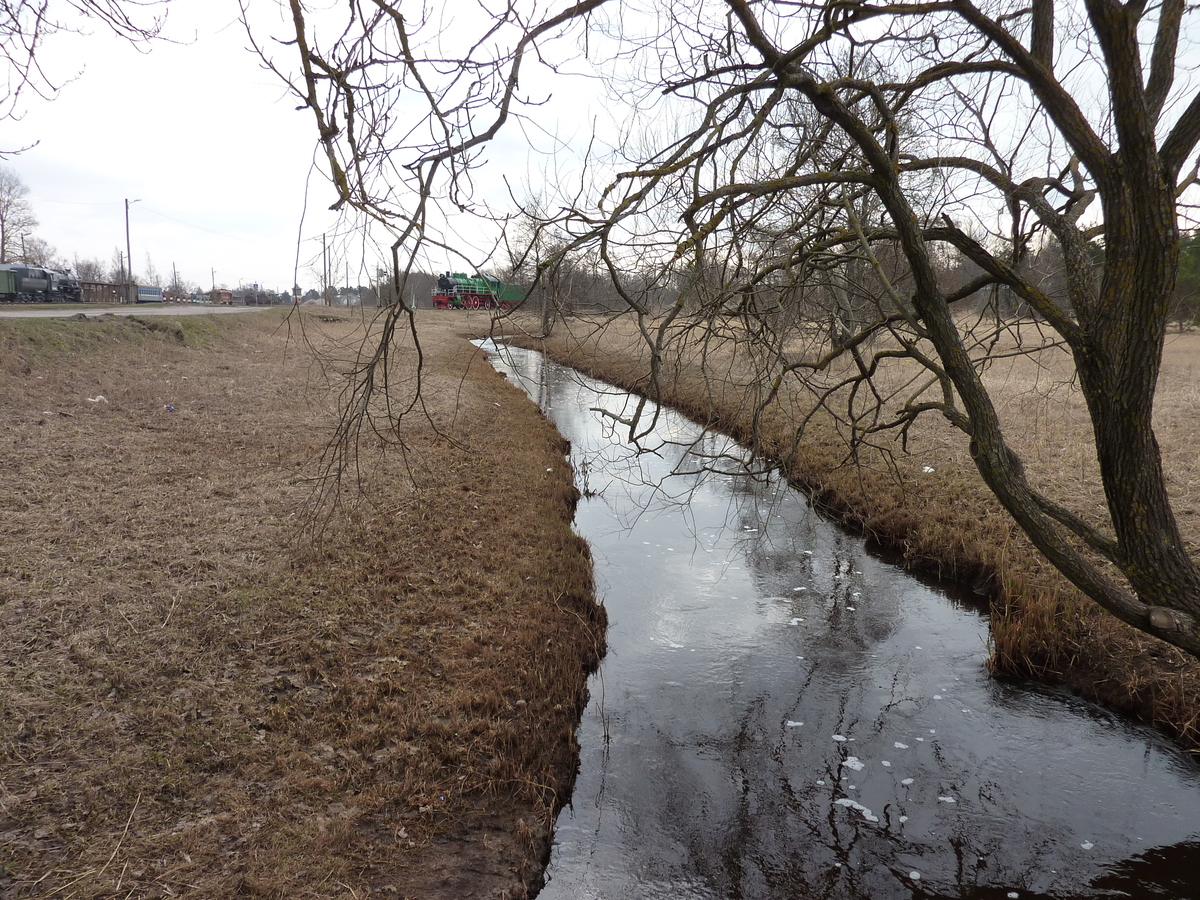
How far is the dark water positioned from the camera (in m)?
4.01

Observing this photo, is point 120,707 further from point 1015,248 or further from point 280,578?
point 1015,248

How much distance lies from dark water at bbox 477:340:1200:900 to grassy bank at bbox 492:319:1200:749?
1.09 feet

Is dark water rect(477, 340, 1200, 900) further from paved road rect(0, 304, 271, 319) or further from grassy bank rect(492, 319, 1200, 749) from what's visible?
paved road rect(0, 304, 271, 319)

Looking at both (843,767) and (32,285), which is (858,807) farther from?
(32,285)

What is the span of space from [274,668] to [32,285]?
101ft

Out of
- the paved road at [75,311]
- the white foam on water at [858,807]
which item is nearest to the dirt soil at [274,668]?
the white foam on water at [858,807]

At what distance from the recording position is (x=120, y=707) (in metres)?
4.23

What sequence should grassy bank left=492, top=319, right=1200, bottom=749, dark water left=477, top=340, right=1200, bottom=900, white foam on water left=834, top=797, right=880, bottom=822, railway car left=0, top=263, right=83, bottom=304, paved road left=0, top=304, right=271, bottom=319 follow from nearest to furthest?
dark water left=477, top=340, right=1200, bottom=900
white foam on water left=834, top=797, right=880, bottom=822
grassy bank left=492, top=319, right=1200, bottom=749
paved road left=0, top=304, right=271, bottom=319
railway car left=0, top=263, right=83, bottom=304

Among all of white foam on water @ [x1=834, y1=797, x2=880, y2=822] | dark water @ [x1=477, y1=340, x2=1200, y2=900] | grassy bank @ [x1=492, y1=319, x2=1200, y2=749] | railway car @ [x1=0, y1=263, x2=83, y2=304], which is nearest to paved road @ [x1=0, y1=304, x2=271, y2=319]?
railway car @ [x1=0, y1=263, x2=83, y2=304]

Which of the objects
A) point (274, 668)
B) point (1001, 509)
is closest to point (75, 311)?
point (274, 668)

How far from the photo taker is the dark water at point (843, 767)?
4.01 meters

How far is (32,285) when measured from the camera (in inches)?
1096

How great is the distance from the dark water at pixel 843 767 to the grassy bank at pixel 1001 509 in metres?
0.33

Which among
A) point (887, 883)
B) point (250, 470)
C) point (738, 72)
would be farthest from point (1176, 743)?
point (250, 470)
